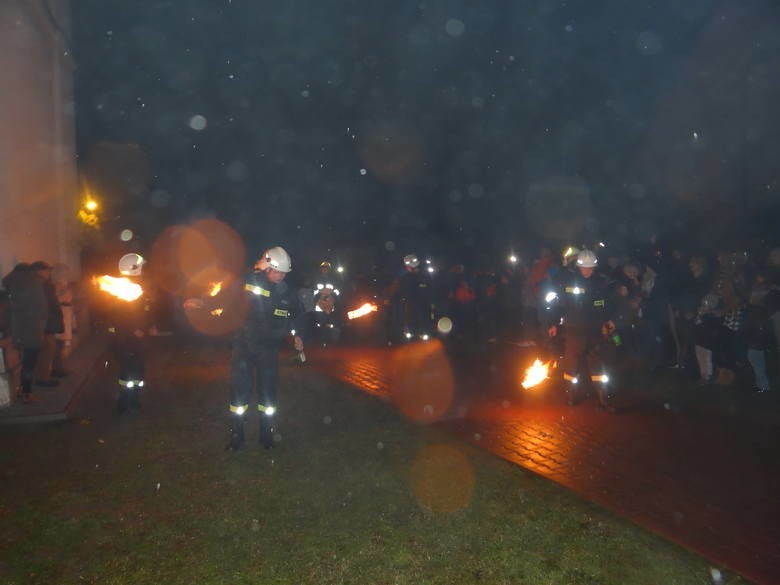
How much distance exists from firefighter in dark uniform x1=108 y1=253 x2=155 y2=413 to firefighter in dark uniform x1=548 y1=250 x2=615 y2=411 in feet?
18.4

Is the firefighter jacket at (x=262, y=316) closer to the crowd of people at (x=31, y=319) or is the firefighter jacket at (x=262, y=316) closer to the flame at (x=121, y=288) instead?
the flame at (x=121, y=288)

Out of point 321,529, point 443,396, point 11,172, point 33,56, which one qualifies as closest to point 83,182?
point 33,56

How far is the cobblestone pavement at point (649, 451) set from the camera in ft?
17.0

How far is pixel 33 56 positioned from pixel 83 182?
1549 cm

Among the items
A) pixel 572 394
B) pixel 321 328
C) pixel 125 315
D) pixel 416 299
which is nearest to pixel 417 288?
pixel 416 299

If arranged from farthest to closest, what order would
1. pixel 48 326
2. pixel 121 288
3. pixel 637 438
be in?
pixel 48 326 < pixel 121 288 < pixel 637 438

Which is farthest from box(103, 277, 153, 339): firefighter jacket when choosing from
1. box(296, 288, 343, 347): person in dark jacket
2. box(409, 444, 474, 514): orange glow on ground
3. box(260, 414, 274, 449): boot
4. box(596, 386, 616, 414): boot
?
box(296, 288, 343, 347): person in dark jacket

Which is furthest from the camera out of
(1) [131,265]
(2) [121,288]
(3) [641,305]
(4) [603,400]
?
(3) [641,305]

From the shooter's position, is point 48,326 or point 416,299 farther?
point 416,299

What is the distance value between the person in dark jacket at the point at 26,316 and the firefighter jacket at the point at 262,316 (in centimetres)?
380

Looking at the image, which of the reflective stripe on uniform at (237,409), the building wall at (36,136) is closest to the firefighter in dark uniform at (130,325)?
the reflective stripe on uniform at (237,409)

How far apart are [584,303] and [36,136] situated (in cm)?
1070

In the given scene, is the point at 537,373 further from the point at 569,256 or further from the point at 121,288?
the point at 121,288

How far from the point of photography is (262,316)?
22.9 ft
